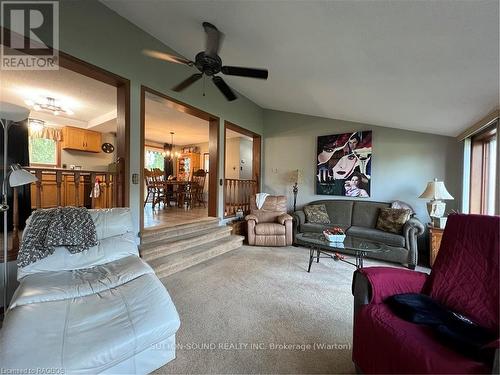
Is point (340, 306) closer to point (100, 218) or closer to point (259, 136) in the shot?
point (100, 218)

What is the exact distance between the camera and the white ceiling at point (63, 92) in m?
3.27

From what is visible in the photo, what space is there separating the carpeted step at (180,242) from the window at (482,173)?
412cm

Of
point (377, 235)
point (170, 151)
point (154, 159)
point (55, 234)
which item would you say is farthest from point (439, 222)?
point (154, 159)

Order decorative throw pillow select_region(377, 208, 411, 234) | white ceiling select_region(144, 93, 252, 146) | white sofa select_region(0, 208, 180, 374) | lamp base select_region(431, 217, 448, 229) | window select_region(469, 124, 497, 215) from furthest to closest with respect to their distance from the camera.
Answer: white ceiling select_region(144, 93, 252, 146) → decorative throw pillow select_region(377, 208, 411, 234) → lamp base select_region(431, 217, 448, 229) → window select_region(469, 124, 497, 215) → white sofa select_region(0, 208, 180, 374)

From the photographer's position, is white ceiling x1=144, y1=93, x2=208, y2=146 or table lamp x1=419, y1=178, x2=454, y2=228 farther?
white ceiling x1=144, y1=93, x2=208, y2=146

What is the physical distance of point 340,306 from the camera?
2281 millimetres

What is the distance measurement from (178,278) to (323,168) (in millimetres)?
3742

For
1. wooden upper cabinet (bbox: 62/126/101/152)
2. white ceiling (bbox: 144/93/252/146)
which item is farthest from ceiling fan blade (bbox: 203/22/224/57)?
wooden upper cabinet (bbox: 62/126/101/152)

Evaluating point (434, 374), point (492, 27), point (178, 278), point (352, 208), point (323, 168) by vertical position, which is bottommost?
point (178, 278)

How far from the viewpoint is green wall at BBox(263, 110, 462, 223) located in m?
3.99

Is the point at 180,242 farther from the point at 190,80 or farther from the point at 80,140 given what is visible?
the point at 80,140

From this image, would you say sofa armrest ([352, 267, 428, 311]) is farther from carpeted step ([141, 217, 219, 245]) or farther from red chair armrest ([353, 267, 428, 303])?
carpeted step ([141, 217, 219, 245])

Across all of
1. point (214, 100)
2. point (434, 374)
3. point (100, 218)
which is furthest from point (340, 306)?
point (214, 100)

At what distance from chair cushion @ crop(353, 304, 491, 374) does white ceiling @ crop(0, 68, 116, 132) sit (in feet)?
14.7
